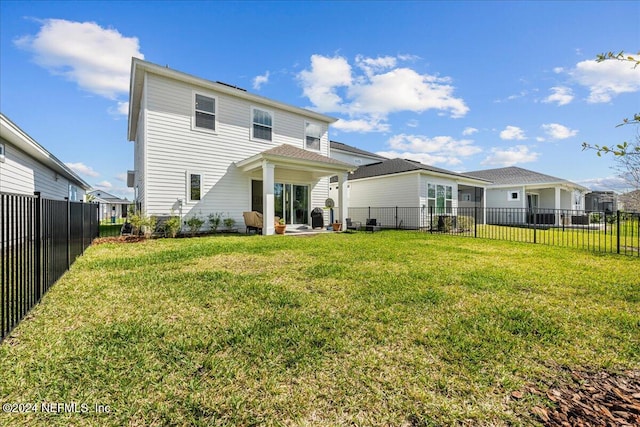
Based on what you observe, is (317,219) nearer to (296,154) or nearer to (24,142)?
(296,154)

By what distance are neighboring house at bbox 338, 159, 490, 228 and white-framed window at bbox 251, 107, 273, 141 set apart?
7826 mm

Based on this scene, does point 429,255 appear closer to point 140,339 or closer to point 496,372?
point 496,372

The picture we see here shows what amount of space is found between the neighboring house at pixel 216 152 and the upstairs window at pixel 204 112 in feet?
0.14

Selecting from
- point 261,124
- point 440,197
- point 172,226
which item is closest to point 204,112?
point 261,124

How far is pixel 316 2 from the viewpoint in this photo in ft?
36.1

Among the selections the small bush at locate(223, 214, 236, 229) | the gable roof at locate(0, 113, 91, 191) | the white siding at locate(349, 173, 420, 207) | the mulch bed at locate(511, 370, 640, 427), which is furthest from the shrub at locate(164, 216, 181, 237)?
the white siding at locate(349, 173, 420, 207)

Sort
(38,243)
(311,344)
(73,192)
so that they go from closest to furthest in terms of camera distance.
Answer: (311,344) < (38,243) < (73,192)

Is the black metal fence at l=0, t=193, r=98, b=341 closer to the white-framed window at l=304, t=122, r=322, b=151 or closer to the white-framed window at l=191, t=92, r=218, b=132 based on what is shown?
the white-framed window at l=191, t=92, r=218, b=132

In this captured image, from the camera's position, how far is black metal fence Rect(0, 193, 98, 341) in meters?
2.67

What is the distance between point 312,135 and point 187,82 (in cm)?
664

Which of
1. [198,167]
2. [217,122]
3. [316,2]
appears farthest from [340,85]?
[198,167]

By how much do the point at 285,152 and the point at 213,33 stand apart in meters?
5.89

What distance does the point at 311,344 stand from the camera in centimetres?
267

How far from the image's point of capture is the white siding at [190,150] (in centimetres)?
1068
